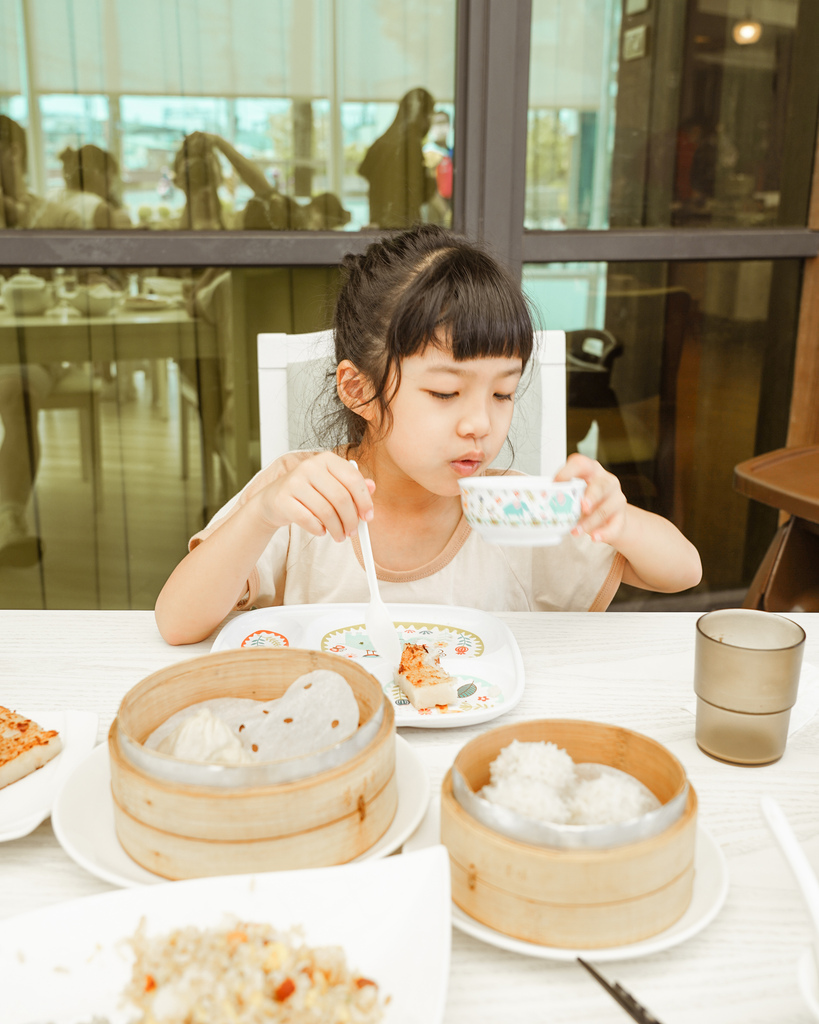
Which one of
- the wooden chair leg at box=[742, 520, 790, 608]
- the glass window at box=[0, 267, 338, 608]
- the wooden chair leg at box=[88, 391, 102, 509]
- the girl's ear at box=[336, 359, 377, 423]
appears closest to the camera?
the girl's ear at box=[336, 359, 377, 423]

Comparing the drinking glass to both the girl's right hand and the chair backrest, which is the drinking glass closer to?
the girl's right hand

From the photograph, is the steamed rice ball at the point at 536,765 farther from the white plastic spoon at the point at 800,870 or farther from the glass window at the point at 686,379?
the glass window at the point at 686,379

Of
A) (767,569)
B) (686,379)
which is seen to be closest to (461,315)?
(767,569)

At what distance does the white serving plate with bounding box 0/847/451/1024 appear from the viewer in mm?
476

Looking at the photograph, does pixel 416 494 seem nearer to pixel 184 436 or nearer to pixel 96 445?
pixel 184 436

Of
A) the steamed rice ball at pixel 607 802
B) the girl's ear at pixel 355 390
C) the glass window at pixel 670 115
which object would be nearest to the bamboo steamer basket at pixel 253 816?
the steamed rice ball at pixel 607 802

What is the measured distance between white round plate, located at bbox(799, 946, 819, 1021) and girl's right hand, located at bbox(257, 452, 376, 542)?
0.61m

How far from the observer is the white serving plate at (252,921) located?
48cm

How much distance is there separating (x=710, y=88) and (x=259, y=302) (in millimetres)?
1405

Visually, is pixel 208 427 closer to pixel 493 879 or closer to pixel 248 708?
pixel 248 708

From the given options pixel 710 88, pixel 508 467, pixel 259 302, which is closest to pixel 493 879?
pixel 508 467

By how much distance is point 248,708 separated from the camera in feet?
2.34

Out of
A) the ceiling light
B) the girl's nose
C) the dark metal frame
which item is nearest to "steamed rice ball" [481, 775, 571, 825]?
the girl's nose

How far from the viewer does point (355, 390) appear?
1.32 metres
